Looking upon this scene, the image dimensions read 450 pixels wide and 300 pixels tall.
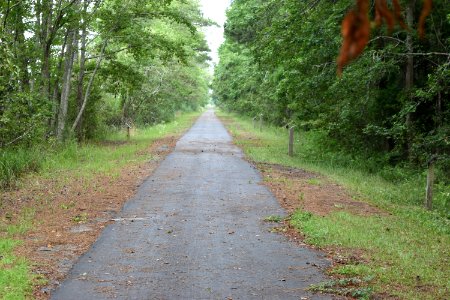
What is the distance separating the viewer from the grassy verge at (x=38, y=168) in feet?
19.0

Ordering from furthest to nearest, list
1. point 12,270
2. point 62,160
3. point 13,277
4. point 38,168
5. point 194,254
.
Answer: point 62,160
point 38,168
point 194,254
point 12,270
point 13,277

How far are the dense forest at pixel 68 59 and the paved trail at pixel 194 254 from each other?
4250mm

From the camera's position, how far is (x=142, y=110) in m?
37.8

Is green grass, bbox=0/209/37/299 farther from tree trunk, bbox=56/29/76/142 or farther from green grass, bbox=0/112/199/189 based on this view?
tree trunk, bbox=56/29/76/142

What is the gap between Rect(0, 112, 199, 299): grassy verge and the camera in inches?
228

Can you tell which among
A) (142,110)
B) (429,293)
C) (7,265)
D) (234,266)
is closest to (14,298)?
(7,265)

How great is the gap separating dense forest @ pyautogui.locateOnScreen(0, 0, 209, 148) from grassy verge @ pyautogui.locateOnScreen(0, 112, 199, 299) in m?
0.66

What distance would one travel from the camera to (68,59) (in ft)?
65.1

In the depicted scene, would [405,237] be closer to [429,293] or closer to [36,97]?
[429,293]

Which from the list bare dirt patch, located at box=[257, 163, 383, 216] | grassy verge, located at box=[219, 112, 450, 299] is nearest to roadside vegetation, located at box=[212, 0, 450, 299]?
grassy verge, located at box=[219, 112, 450, 299]

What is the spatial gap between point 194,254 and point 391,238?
3.03 meters

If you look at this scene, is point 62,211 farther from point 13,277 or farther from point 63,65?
point 63,65

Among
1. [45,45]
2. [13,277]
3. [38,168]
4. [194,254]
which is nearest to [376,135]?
[38,168]

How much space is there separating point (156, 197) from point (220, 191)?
1.59 metres
